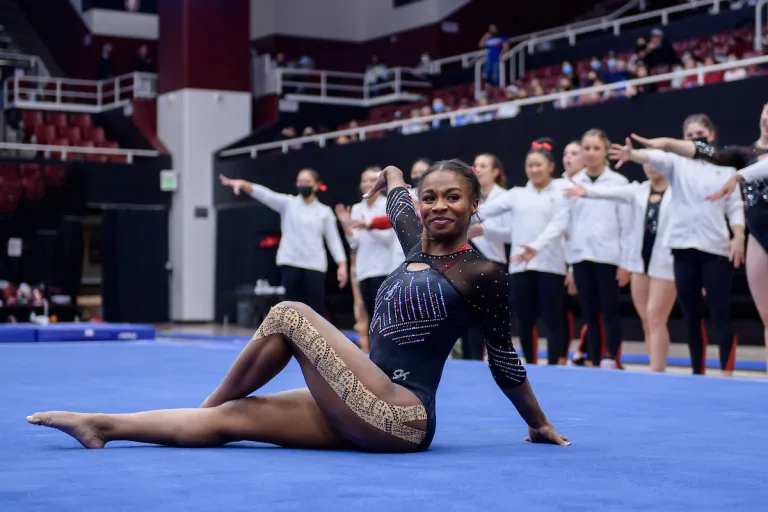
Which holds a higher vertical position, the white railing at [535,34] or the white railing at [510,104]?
the white railing at [535,34]

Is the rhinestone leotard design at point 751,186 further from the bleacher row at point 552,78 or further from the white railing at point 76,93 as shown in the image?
the white railing at point 76,93

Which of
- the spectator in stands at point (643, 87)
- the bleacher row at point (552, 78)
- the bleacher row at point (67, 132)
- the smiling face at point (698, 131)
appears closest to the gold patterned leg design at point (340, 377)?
the smiling face at point (698, 131)

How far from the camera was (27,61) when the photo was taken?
21375 mm

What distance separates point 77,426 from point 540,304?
15.0 feet

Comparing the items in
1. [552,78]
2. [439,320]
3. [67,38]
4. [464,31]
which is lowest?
[439,320]

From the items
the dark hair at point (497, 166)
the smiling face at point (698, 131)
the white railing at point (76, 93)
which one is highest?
the white railing at point (76, 93)

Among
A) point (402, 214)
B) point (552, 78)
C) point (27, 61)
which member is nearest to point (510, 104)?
point (552, 78)

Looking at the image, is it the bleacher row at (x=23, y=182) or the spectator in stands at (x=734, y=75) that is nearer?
the spectator in stands at (x=734, y=75)

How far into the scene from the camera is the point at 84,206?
1694 centimetres

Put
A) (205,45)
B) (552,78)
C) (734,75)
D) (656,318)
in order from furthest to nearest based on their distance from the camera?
(205,45)
(552,78)
(734,75)
(656,318)

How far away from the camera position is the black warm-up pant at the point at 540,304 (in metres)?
7.12

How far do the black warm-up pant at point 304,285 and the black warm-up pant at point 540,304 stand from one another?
1.98 metres

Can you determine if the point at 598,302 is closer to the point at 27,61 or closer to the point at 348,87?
the point at 348,87

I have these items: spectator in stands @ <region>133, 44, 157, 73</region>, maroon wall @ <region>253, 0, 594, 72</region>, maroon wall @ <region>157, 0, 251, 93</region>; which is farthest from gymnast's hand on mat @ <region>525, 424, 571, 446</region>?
maroon wall @ <region>253, 0, 594, 72</region>
